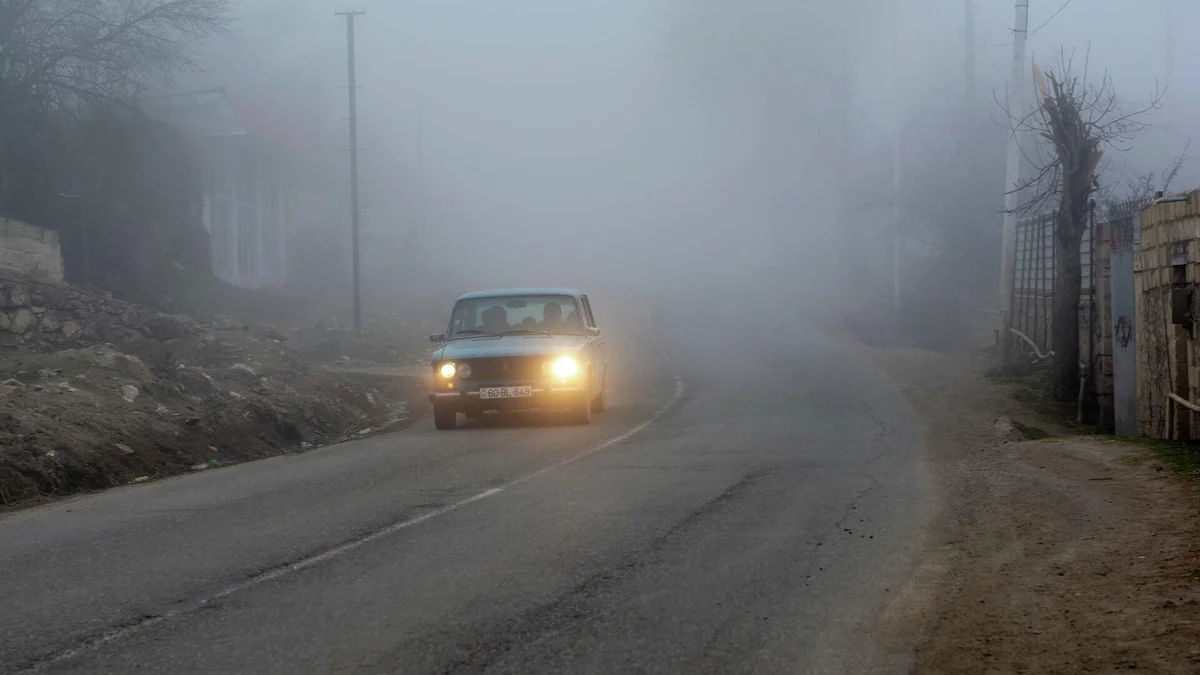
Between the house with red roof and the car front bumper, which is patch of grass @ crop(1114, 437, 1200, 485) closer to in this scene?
the car front bumper

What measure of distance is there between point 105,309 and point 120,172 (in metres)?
8.00

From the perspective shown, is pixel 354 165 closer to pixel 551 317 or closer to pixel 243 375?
pixel 243 375

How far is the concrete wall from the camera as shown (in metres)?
21.7

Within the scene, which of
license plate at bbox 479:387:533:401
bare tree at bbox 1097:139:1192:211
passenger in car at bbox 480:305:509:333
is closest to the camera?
license plate at bbox 479:387:533:401

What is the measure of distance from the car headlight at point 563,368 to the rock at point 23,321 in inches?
420

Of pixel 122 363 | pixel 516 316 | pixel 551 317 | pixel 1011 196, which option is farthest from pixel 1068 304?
pixel 122 363

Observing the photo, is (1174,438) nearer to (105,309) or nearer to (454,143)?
(105,309)

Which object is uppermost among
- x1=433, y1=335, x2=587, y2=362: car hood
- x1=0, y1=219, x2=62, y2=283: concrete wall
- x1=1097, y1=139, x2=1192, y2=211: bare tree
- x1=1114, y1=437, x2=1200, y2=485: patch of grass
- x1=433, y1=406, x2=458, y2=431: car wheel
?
x1=1097, y1=139, x2=1192, y2=211: bare tree

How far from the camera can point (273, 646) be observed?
5398 mm

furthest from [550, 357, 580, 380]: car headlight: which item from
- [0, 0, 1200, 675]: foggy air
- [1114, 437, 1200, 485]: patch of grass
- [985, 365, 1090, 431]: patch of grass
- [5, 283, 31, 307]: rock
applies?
[5, 283, 31, 307]: rock

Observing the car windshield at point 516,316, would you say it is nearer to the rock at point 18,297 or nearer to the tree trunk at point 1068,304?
the tree trunk at point 1068,304

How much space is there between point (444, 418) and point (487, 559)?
27.0 feet

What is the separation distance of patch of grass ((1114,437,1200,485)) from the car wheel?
25.3 feet

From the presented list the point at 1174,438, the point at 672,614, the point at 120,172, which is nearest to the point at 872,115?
the point at 120,172
